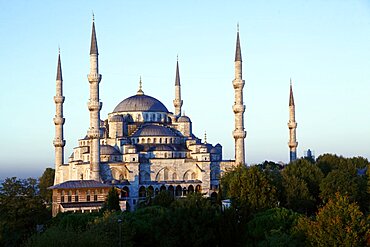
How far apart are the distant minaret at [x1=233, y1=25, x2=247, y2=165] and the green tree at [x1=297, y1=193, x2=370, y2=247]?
23.2 meters

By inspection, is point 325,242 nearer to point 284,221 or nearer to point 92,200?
point 284,221

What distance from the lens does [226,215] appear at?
78.6 feet

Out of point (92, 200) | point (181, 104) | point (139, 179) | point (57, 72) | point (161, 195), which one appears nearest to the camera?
point (161, 195)

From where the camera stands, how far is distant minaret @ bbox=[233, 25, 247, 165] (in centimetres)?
4359

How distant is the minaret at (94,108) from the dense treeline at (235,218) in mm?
6809

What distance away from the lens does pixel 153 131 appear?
47.9 meters

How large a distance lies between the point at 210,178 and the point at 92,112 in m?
9.76

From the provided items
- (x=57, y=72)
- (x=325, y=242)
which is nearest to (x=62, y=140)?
(x=57, y=72)

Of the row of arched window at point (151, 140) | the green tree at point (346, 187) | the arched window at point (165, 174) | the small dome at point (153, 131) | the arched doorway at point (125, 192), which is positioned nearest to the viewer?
the green tree at point (346, 187)

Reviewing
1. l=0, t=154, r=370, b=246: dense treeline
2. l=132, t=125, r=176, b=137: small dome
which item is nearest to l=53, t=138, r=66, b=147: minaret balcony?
l=132, t=125, r=176, b=137: small dome

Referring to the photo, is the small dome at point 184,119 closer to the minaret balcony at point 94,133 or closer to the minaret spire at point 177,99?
the minaret spire at point 177,99

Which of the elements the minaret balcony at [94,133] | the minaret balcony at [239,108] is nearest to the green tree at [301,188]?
the minaret balcony at [239,108]

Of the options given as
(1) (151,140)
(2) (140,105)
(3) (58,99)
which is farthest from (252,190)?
(2) (140,105)

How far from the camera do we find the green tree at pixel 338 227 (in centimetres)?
1939
